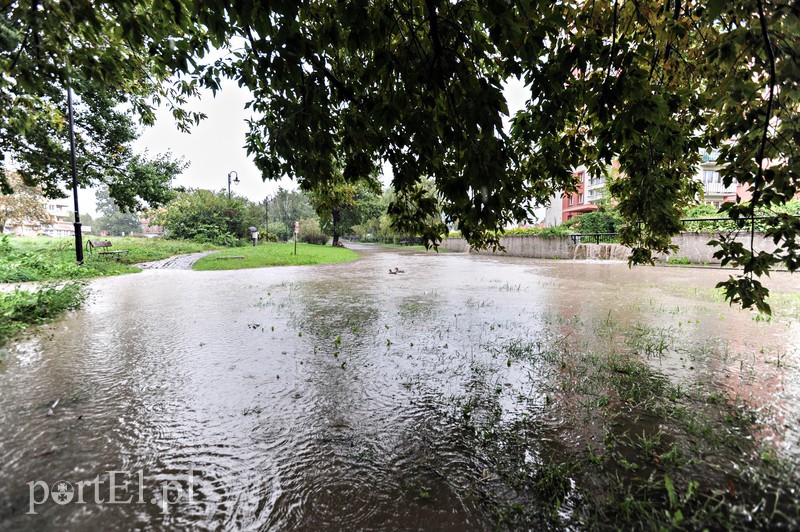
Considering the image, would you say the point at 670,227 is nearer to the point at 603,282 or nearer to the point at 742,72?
the point at 742,72

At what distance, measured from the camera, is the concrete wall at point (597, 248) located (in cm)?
1552

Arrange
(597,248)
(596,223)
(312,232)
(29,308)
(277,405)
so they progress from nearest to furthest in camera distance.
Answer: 1. (277,405)
2. (29,308)
3. (597,248)
4. (596,223)
5. (312,232)

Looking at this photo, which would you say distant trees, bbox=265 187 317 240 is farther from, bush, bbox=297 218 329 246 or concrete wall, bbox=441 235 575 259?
concrete wall, bbox=441 235 575 259

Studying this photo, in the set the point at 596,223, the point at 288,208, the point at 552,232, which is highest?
the point at 288,208

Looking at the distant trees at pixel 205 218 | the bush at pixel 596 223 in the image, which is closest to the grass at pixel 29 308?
the bush at pixel 596 223

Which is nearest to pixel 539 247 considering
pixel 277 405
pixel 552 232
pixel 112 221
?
pixel 552 232

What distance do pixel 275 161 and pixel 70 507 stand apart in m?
3.37

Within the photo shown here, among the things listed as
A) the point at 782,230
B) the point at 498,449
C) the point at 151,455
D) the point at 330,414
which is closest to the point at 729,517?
the point at 498,449

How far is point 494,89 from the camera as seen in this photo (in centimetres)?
242

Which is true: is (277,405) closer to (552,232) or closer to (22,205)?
(552,232)

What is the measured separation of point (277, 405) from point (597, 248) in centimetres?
2207

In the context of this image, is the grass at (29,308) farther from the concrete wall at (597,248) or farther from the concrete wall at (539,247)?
the concrete wall at (539,247)

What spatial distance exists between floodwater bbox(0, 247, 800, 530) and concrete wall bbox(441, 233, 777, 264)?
11.2 metres

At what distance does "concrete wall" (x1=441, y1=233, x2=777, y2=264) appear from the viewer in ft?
50.9
